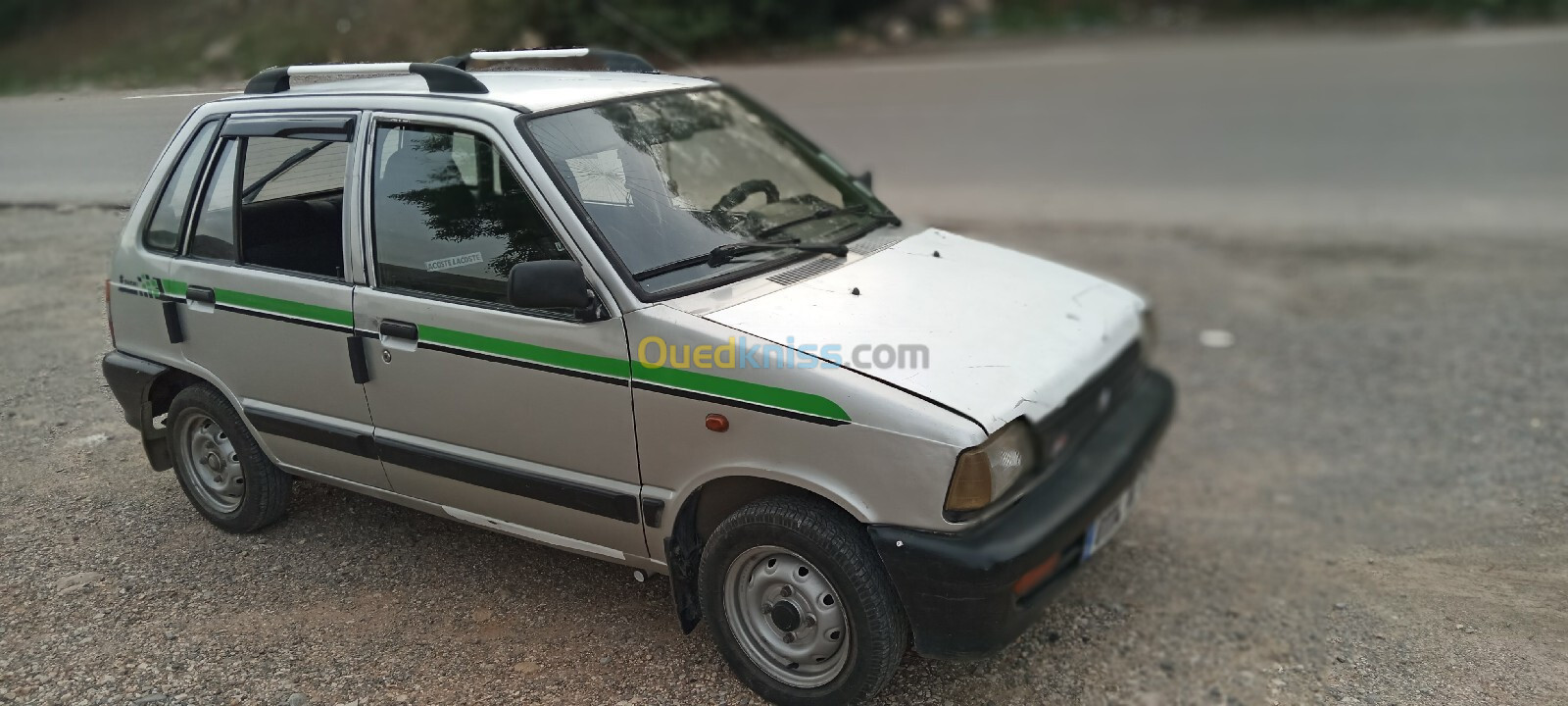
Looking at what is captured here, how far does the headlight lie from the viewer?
282 cm

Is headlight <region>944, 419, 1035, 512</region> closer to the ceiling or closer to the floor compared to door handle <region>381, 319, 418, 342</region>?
closer to the floor

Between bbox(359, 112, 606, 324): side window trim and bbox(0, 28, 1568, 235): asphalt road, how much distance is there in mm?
7075

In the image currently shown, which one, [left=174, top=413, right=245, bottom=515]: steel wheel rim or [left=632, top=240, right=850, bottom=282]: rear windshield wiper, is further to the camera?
[left=174, top=413, right=245, bottom=515]: steel wheel rim

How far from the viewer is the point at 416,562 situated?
4.12 metres

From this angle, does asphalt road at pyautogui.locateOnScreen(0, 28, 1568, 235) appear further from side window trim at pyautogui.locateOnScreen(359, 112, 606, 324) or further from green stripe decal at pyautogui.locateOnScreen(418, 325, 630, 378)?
green stripe decal at pyautogui.locateOnScreen(418, 325, 630, 378)

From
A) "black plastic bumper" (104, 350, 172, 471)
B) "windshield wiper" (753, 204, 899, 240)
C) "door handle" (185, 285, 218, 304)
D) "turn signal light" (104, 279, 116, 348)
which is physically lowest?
"black plastic bumper" (104, 350, 172, 471)

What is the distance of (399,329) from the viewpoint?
3486mm

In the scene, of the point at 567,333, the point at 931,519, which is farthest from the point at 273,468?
the point at 931,519

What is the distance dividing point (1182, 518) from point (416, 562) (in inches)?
132

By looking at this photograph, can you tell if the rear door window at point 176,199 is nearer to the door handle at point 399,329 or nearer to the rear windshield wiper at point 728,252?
the door handle at point 399,329

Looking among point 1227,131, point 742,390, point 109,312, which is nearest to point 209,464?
point 109,312

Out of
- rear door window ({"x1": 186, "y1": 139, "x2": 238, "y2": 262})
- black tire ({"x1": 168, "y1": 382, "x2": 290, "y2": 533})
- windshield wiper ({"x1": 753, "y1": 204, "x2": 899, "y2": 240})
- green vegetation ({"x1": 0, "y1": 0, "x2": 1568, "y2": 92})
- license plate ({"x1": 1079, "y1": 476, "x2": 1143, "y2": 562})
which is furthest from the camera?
green vegetation ({"x1": 0, "y1": 0, "x2": 1568, "y2": 92})

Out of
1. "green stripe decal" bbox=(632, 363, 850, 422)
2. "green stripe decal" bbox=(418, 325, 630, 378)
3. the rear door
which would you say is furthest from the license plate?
the rear door

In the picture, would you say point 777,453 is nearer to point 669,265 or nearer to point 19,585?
point 669,265
